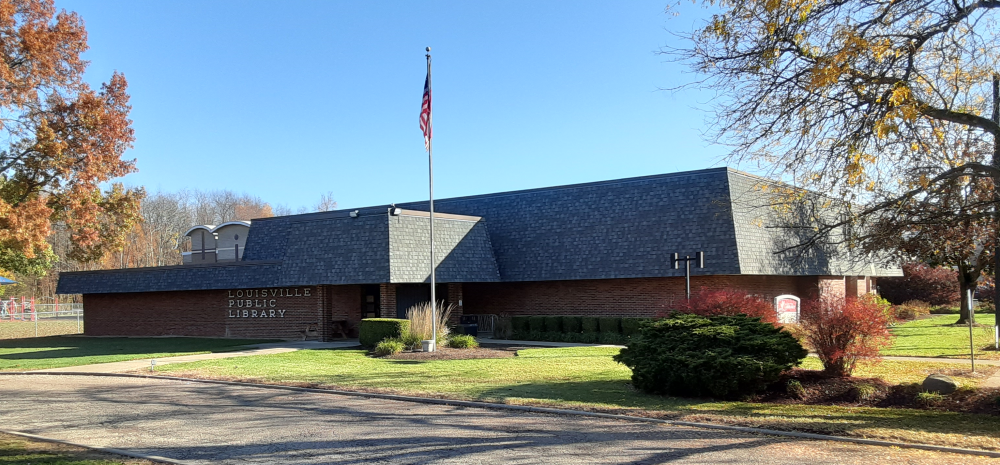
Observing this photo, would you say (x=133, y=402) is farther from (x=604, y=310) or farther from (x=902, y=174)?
(x=604, y=310)

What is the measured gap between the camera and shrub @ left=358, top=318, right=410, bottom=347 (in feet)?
74.3

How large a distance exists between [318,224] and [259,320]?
4.93m

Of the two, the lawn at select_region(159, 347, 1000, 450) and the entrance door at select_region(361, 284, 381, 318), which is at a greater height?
the entrance door at select_region(361, 284, 381, 318)

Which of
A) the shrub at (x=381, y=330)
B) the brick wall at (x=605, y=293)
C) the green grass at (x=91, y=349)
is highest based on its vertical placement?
the brick wall at (x=605, y=293)

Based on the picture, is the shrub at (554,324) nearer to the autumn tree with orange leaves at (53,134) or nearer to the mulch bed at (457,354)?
the mulch bed at (457,354)

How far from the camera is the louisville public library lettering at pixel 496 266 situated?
2530cm

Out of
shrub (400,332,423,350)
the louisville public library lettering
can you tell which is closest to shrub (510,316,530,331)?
the louisville public library lettering

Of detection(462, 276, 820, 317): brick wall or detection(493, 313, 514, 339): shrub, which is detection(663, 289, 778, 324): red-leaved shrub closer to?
detection(462, 276, 820, 317): brick wall

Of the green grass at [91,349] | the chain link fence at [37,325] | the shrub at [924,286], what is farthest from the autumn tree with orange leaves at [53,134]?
the shrub at [924,286]

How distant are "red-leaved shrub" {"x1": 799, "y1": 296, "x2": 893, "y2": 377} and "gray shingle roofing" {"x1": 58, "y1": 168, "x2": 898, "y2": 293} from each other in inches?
409

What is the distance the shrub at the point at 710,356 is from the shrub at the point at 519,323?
550 inches

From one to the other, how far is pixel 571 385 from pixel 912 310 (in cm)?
2707

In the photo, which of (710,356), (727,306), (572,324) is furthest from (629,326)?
(710,356)

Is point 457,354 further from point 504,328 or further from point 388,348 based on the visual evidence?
point 504,328
